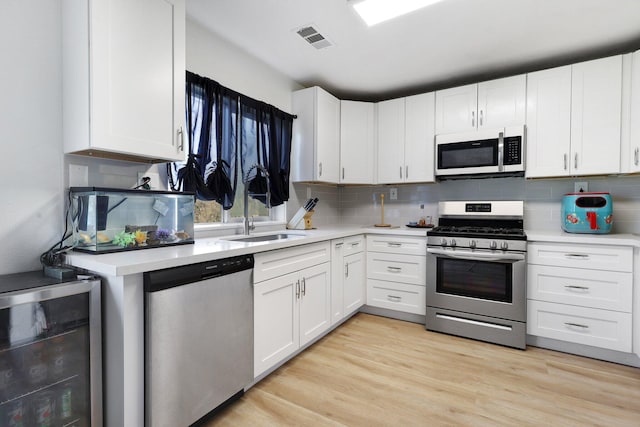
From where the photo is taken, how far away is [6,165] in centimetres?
143

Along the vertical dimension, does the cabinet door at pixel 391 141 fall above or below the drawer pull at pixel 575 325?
above

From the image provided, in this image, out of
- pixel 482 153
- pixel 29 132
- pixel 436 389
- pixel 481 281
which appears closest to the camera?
pixel 29 132

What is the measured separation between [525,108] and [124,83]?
3.11 metres

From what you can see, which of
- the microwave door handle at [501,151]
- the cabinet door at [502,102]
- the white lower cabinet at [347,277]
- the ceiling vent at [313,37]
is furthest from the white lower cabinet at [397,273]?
the ceiling vent at [313,37]

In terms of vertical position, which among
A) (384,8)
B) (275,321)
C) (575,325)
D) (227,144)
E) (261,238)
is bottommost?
(575,325)

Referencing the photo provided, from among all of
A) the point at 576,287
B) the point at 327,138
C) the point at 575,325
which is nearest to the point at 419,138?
the point at 327,138

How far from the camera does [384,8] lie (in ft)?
6.89

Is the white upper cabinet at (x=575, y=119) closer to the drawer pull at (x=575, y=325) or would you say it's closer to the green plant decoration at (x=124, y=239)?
the drawer pull at (x=575, y=325)

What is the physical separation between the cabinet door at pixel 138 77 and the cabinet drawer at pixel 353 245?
164 centimetres

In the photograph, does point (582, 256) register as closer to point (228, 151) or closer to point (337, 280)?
point (337, 280)

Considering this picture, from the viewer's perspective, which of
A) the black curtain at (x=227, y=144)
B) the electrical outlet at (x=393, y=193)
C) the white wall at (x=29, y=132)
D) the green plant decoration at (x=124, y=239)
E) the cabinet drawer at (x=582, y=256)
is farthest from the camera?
the electrical outlet at (x=393, y=193)

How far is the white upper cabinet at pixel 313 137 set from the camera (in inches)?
126

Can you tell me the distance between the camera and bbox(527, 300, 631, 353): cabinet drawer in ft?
7.50

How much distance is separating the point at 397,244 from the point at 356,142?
126cm
